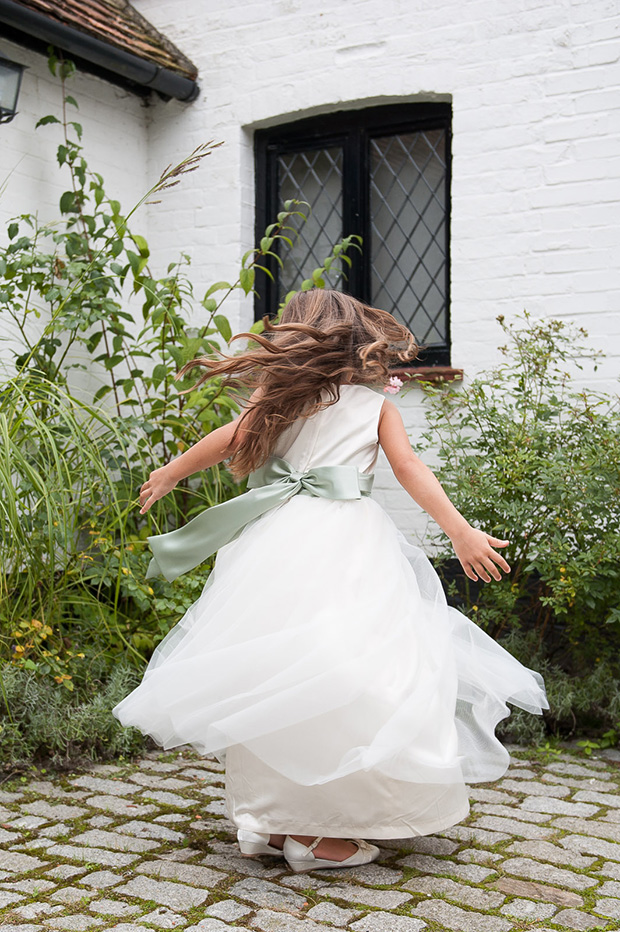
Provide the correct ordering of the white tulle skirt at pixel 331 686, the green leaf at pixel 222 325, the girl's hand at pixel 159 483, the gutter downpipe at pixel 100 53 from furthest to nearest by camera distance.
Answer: the green leaf at pixel 222 325, the gutter downpipe at pixel 100 53, the girl's hand at pixel 159 483, the white tulle skirt at pixel 331 686

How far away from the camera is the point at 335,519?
2.54 metres

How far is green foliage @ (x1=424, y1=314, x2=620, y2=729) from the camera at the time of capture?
3.65m

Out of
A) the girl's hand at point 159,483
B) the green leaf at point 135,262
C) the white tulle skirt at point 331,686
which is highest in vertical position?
the green leaf at point 135,262

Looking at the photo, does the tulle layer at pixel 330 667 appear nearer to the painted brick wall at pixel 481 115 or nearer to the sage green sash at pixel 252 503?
the sage green sash at pixel 252 503

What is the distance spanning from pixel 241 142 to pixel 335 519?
3.49 metres

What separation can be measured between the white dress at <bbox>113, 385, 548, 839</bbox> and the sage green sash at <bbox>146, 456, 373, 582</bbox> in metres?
0.04

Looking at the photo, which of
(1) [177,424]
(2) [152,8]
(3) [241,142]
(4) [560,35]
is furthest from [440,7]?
(1) [177,424]

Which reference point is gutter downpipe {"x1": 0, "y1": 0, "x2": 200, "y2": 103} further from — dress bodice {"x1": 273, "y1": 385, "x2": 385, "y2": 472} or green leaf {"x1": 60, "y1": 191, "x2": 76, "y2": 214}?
dress bodice {"x1": 273, "y1": 385, "x2": 385, "y2": 472}

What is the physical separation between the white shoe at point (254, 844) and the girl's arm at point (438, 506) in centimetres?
89

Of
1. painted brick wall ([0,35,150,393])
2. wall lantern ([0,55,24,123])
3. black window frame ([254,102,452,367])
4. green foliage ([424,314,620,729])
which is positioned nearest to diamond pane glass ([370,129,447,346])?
black window frame ([254,102,452,367])

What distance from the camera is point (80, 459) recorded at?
3.78 m

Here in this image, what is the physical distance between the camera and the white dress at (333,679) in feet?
7.49

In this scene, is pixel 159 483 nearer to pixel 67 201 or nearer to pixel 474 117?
pixel 67 201

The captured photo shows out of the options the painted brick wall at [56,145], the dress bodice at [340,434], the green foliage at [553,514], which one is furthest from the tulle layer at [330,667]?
the painted brick wall at [56,145]
